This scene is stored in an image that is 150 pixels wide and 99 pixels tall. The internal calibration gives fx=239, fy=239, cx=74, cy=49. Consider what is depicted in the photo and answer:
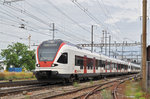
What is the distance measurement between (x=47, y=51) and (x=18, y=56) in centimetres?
6316

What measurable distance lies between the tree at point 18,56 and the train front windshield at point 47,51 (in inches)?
2237

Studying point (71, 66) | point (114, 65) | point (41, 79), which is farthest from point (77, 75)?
point (114, 65)

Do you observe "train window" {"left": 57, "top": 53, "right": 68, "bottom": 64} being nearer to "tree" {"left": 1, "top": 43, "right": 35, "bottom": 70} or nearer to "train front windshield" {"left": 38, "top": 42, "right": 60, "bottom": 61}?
"train front windshield" {"left": 38, "top": 42, "right": 60, "bottom": 61}

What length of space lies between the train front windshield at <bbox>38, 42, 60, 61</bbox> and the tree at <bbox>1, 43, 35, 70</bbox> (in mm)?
56821

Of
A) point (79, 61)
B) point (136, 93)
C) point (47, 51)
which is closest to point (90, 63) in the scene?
point (79, 61)

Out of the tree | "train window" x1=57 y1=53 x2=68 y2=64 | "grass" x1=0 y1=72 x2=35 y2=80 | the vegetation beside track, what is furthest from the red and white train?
the tree

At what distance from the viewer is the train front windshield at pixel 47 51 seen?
17688 millimetres

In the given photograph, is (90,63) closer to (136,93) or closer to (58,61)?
(58,61)

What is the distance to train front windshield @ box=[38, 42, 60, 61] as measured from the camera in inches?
696

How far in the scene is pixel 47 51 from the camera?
18.1 meters

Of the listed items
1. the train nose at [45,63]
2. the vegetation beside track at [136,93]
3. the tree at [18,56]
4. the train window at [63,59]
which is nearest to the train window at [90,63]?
the train window at [63,59]

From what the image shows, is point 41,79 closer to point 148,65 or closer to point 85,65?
point 85,65

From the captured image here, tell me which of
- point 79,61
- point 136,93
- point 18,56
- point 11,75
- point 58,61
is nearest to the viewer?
point 136,93

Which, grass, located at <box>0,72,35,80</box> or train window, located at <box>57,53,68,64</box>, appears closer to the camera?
train window, located at <box>57,53,68,64</box>
